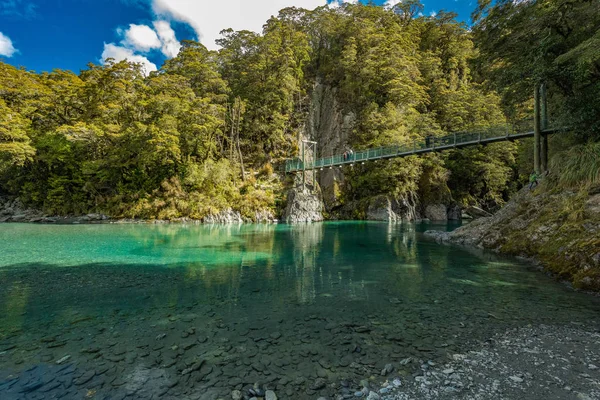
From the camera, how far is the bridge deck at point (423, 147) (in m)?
15.9

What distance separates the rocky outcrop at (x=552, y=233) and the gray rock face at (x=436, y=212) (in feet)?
58.2

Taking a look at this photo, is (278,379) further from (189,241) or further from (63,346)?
(189,241)

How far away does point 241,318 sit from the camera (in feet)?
15.1

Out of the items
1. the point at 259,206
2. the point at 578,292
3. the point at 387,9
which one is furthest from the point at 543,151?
the point at 387,9

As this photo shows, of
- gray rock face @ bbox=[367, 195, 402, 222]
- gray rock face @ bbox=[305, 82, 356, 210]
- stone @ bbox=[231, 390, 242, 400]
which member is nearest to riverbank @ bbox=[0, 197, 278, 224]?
gray rock face @ bbox=[305, 82, 356, 210]

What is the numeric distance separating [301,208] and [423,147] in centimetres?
1170

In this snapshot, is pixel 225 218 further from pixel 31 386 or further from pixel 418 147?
pixel 31 386

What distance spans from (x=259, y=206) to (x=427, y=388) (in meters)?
24.1

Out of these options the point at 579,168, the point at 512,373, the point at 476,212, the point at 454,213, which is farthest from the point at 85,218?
the point at 476,212

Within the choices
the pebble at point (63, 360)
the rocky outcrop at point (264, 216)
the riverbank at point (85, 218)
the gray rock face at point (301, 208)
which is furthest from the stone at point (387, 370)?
the rocky outcrop at point (264, 216)

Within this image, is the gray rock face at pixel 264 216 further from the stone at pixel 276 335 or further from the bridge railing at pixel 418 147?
the stone at pixel 276 335

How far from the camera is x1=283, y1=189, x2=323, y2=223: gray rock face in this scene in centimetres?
2638

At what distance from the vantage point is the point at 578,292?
5.64 metres

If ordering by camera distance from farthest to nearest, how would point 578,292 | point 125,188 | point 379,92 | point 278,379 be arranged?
point 379,92 < point 125,188 < point 578,292 < point 278,379
